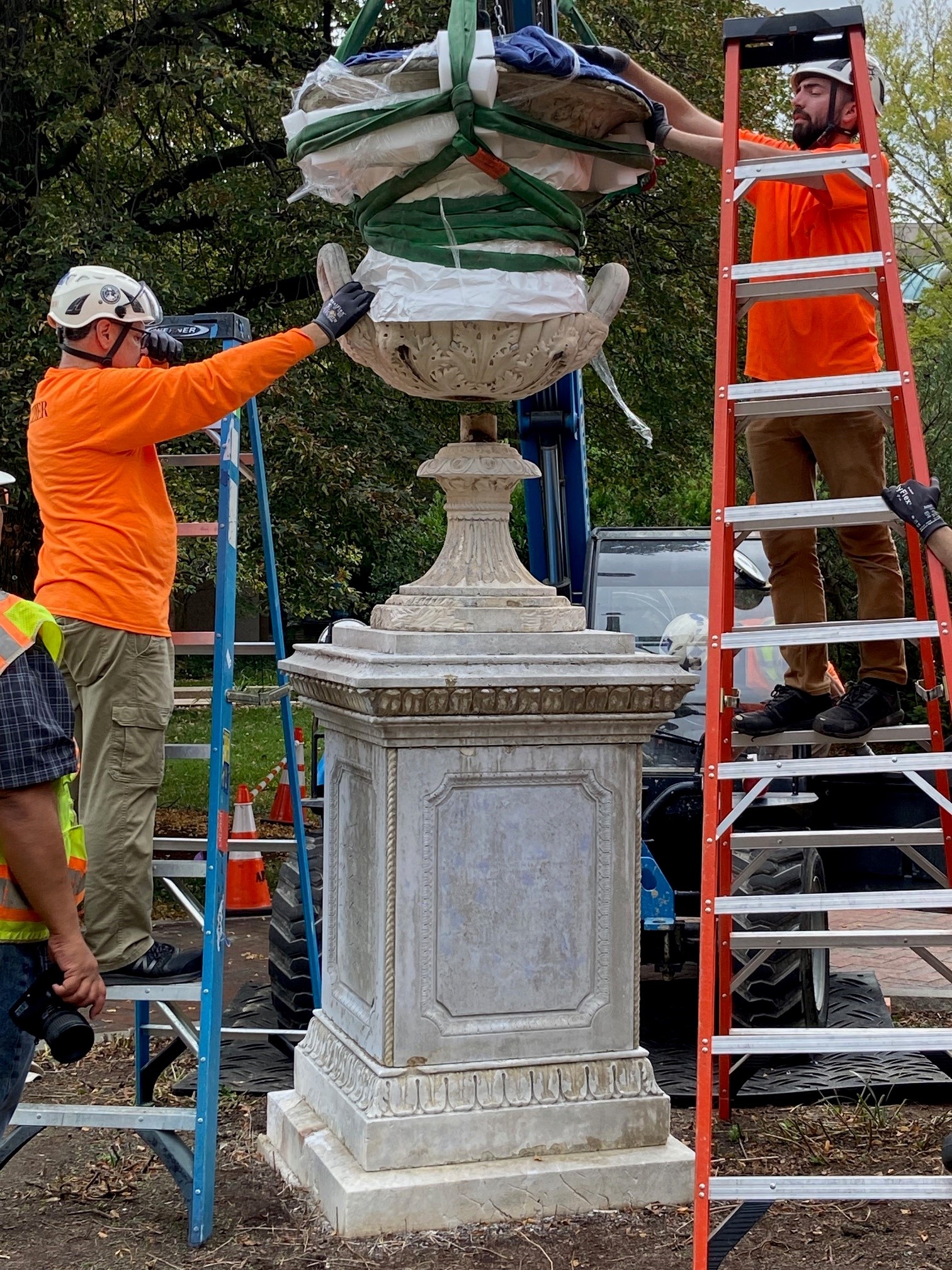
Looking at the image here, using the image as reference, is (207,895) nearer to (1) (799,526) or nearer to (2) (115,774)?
(2) (115,774)

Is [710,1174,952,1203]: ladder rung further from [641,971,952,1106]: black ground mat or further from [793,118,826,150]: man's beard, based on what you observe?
[793,118,826,150]: man's beard

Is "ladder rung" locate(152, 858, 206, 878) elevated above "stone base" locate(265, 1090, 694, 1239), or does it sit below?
above

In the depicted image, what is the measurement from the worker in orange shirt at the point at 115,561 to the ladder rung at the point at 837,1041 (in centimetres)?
176

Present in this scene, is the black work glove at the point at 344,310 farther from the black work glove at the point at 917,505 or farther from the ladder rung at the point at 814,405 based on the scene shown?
the black work glove at the point at 917,505

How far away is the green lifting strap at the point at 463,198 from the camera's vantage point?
409 cm

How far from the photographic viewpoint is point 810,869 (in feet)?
19.1

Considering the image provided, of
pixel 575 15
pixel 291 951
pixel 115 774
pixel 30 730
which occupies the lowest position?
pixel 291 951

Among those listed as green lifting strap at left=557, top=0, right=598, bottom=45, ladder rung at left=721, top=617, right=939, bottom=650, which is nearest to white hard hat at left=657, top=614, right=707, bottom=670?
green lifting strap at left=557, top=0, right=598, bottom=45

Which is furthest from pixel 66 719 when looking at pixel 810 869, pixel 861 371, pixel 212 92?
pixel 212 92

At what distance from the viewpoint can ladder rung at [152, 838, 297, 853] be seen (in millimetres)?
4759

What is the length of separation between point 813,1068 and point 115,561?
326 centimetres

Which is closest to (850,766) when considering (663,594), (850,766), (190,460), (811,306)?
(850,766)

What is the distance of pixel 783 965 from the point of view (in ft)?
18.5

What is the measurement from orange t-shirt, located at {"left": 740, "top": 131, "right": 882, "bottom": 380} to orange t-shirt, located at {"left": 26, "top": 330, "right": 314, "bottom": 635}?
4.66 ft
